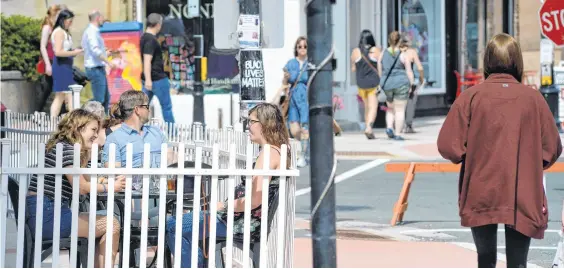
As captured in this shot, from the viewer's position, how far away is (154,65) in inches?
685

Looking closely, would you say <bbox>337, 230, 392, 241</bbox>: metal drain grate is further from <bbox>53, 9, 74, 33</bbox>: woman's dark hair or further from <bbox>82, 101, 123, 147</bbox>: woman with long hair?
<bbox>53, 9, 74, 33</bbox>: woman's dark hair

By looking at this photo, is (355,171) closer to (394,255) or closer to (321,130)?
(394,255)

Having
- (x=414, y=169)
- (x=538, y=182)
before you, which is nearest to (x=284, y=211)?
(x=538, y=182)

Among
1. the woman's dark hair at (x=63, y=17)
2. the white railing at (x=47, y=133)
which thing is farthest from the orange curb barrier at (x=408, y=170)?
the woman's dark hair at (x=63, y=17)

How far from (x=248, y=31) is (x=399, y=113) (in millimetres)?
10778

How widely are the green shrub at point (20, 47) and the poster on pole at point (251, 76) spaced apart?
11626mm

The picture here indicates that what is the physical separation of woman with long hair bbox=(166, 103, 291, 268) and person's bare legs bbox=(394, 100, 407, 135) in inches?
490

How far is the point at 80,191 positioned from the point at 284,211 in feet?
3.98

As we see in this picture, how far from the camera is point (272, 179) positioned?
7.13 metres

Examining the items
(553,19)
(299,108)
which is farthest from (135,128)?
(299,108)

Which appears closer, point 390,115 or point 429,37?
point 390,115

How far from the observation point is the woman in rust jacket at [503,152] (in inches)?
272

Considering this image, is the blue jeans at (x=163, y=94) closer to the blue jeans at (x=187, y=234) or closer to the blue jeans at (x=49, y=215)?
the blue jeans at (x=49, y=215)

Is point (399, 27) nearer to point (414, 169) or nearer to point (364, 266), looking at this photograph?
point (414, 169)
